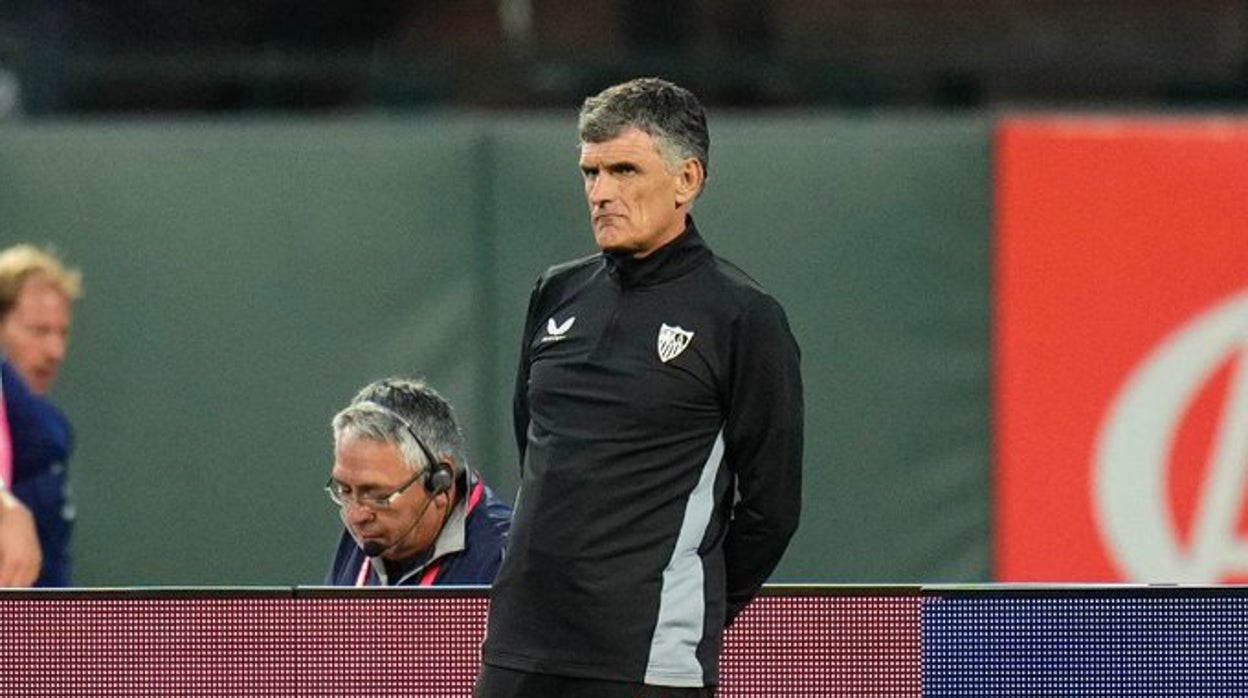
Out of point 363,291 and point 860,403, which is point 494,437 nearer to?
point 363,291

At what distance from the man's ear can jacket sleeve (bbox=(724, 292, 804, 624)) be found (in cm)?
22

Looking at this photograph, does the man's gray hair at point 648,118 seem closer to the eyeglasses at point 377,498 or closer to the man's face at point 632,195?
the man's face at point 632,195

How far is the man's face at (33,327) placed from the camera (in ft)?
23.5

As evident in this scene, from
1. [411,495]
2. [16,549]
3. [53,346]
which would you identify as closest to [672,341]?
[411,495]

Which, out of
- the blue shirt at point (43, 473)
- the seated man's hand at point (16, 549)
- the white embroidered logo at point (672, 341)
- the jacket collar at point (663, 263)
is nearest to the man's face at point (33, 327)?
the blue shirt at point (43, 473)

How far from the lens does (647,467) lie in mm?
3711

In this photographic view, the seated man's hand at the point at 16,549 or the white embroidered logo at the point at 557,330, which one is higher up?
the white embroidered logo at the point at 557,330

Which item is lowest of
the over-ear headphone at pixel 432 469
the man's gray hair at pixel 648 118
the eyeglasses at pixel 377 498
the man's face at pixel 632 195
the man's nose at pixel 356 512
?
the man's nose at pixel 356 512

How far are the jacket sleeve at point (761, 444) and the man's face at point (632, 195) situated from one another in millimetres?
205

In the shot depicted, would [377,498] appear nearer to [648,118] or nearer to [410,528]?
[410,528]

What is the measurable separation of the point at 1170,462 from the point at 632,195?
197 inches

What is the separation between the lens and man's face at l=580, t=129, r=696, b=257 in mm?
3768

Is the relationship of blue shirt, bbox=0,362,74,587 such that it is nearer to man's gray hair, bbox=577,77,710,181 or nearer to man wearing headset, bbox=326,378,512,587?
man wearing headset, bbox=326,378,512,587

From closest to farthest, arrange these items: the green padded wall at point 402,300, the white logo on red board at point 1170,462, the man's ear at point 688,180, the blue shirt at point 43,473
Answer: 1. the man's ear at point 688,180
2. the blue shirt at point 43,473
3. the white logo on red board at point 1170,462
4. the green padded wall at point 402,300
